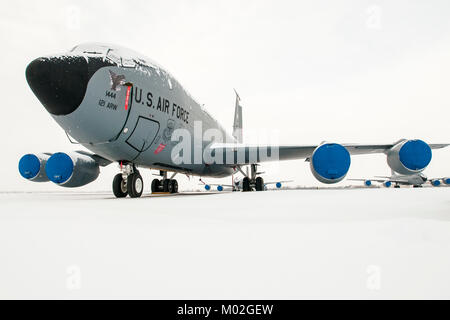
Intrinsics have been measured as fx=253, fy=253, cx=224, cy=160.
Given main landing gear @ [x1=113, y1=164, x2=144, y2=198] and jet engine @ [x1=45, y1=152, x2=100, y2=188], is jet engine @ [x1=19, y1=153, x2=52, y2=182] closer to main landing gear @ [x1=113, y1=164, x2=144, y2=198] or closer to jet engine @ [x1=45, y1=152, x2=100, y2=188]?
jet engine @ [x1=45, y1=152, x2=100, y2=188]

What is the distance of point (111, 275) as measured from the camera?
1.08 metres

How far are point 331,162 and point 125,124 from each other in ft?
15.4

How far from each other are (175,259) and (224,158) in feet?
29.2

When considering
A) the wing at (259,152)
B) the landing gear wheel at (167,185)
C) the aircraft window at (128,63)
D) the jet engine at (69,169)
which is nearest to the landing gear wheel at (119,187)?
the jet engine at (69,169)

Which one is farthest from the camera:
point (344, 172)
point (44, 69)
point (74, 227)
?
point (344, 172)

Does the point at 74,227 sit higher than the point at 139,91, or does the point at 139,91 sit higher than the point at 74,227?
the point at 139,91

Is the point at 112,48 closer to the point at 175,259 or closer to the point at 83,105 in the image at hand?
the point at 83,105

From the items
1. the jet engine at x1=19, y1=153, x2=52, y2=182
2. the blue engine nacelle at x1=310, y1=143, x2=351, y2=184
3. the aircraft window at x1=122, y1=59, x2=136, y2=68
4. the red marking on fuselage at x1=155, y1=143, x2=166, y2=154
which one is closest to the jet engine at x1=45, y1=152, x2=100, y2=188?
the jet engine at x1=19, y1=153, x2=52, y2=182

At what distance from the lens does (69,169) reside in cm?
721

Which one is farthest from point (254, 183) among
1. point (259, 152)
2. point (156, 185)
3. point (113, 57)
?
point (113, 57)

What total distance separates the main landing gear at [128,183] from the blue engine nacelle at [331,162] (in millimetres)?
4338

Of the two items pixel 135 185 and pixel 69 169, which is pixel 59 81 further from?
pixel 69 169
